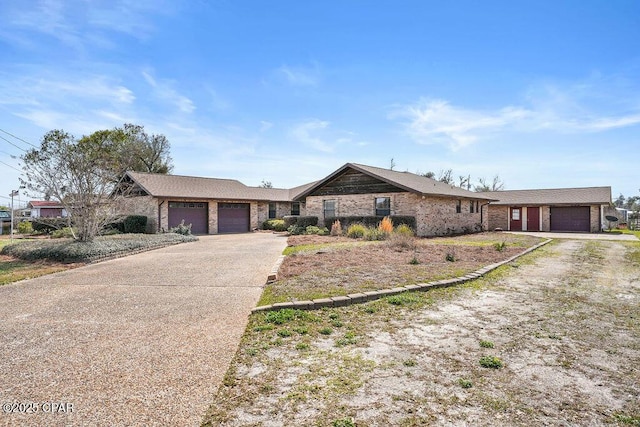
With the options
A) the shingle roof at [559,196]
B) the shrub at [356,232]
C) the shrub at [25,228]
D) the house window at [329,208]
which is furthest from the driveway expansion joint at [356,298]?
the shrub at [25,228]

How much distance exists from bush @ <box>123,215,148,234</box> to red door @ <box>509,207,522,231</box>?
29.1 metres

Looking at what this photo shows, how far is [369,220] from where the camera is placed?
21.5 m

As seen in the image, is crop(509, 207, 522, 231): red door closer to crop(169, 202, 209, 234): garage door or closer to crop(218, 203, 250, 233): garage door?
crop(218, 203, 250, 233): garage door

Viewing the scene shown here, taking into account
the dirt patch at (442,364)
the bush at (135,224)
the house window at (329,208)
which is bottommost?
the dirt patch at (442,364)

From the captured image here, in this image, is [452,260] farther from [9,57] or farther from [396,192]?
[9,57]

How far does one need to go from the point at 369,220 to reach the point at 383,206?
1259mm

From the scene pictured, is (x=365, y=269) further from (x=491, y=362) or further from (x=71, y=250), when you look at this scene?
(x=71, y=250)

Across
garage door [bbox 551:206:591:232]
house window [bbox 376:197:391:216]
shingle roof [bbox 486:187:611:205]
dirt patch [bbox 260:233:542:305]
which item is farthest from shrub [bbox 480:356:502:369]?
garage door [bbox 551:206:591:232]

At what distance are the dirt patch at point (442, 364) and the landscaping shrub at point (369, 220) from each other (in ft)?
45.1

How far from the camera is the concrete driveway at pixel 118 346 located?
3002mm

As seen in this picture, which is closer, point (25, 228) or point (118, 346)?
point (118, 346)

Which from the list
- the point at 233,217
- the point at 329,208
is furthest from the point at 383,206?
the point at 233,217

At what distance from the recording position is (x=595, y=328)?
4.80 m

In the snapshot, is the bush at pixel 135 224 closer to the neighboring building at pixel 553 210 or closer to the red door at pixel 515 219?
the neighboring building at pixel 553 210
